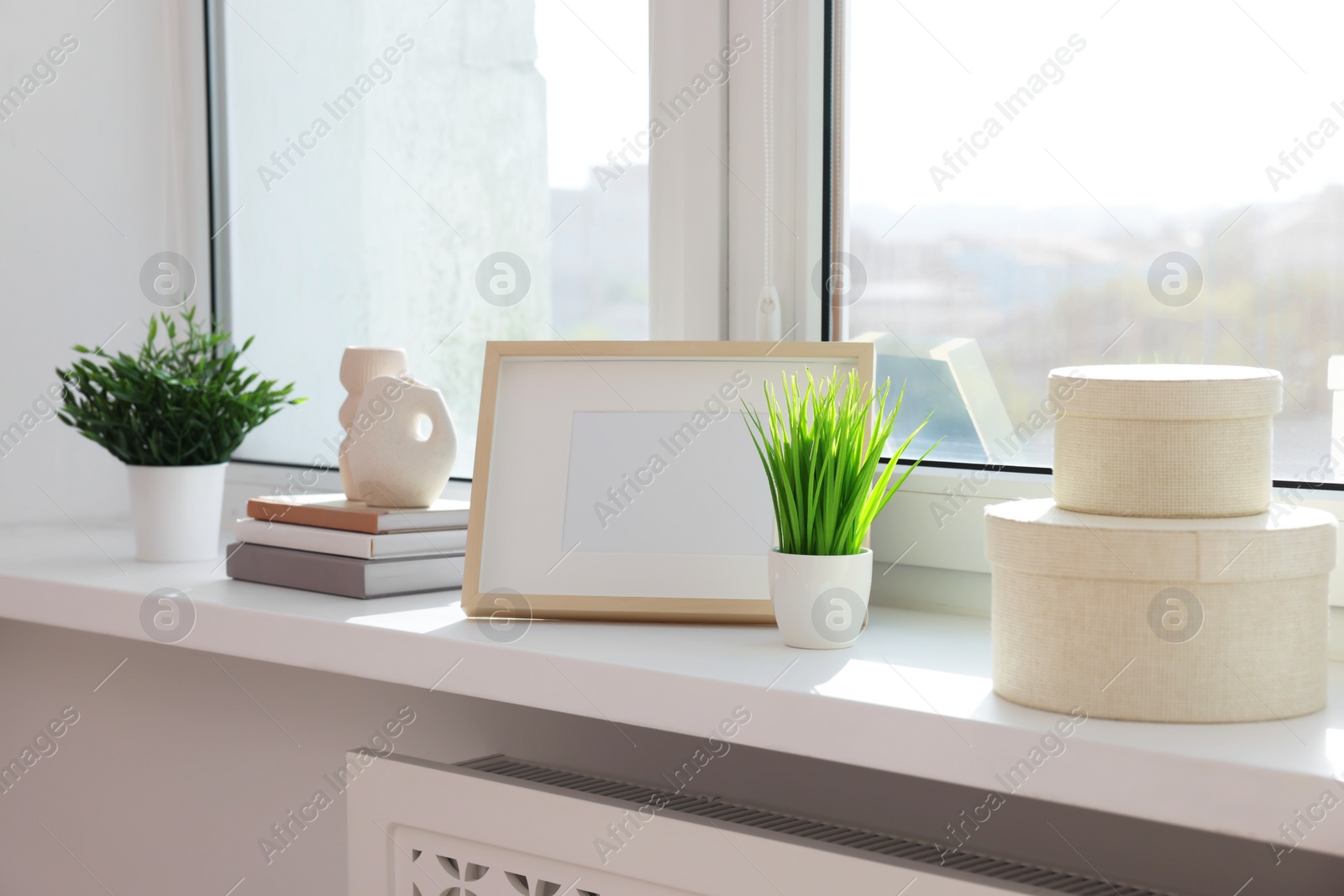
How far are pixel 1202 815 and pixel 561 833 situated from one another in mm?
474

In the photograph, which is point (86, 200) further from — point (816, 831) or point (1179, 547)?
point (1179, 547)

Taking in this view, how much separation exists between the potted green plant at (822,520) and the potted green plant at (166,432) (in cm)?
65

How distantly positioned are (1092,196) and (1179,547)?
1.26 feet

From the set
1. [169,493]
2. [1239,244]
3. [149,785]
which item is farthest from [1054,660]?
[149,785]

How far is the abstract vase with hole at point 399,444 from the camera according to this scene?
3.62 feet

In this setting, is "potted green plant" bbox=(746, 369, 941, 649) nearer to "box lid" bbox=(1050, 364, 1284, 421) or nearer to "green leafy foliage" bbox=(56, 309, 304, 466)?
"box lid" bbox=(1050, 364, 1284, 421)

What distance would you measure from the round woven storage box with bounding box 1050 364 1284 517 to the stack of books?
62 centimetres

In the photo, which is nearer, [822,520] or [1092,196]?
[822,520]

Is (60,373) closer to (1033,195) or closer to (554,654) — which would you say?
(554,654)

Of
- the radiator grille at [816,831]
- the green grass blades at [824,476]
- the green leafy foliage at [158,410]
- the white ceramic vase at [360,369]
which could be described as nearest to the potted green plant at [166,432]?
the green leafy foliage at [158,410]

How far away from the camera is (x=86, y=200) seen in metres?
1.58

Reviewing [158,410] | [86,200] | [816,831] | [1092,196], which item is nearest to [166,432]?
[158,410]

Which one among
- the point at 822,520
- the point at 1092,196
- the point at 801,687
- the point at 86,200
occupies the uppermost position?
the point at 86,200

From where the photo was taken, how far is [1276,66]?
0.85 meters
